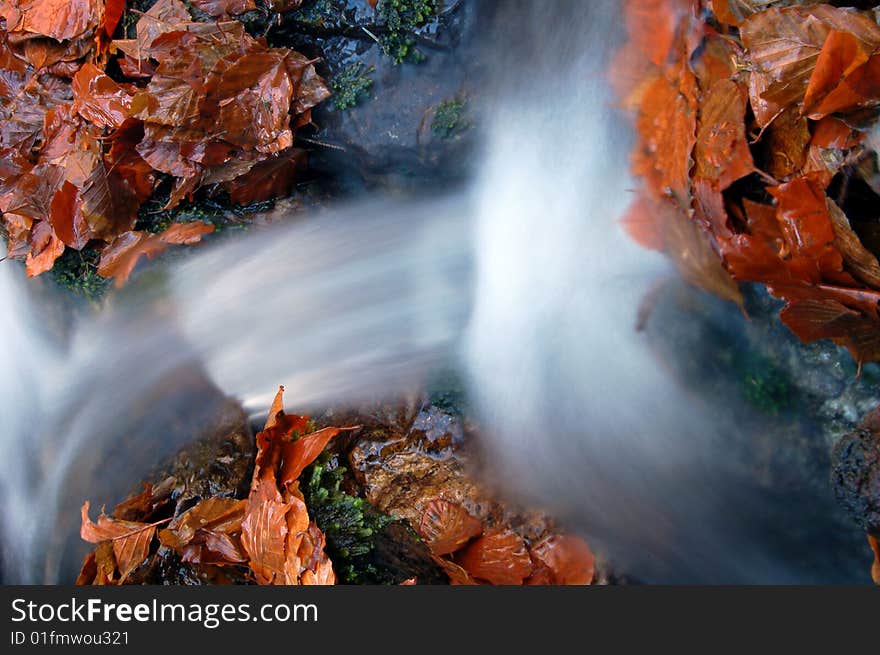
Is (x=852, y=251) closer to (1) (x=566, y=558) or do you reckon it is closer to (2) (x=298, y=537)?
(1) (x=566, y=558)

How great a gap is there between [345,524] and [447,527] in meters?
0.26

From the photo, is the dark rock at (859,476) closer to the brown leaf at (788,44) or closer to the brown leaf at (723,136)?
the brown leaf at (723,136)

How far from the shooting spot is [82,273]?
204 cm

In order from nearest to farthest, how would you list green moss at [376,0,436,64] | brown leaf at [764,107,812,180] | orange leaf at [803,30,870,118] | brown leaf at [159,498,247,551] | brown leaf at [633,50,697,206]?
orange leaf at [803,30,870,118] < brown leaf at [764,107,812,180] < brown leaf at [633,50,697,206] < brown leaf at [159,498,247,551] < green moss at [376,0,436,64]

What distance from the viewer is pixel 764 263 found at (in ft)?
4.76

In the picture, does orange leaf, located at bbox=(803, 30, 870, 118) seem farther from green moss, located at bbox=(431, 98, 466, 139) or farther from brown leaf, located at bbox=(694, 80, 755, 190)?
green moss, located at bbox=(431, 98, 466, 139)

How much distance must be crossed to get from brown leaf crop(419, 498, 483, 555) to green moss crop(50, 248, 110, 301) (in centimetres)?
121

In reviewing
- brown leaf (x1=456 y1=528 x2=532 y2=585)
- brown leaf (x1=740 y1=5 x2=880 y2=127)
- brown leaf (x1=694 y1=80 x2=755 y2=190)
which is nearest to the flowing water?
brown leaf (x1=456 y1=528 x2=532 y2=585)

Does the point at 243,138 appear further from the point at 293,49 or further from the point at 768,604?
the point at 768,604

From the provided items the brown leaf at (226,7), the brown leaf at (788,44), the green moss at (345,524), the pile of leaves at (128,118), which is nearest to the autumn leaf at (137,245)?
the pile of leaves at (128,118)

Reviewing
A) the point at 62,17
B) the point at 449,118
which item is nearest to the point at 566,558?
the point at 449,118

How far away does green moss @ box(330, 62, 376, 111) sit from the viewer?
1.88 metres

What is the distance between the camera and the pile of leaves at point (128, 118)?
5.95 feet

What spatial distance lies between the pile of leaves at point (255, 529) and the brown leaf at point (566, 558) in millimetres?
522
